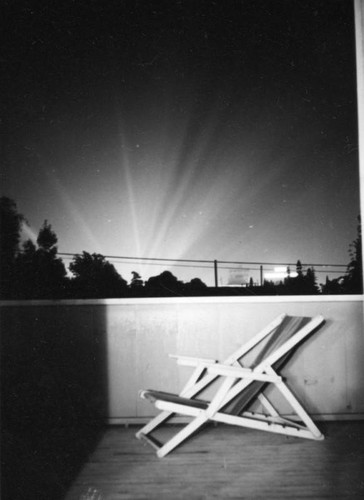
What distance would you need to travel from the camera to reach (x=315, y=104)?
5098 millimetres

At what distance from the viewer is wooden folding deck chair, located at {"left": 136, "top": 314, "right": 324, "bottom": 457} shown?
230cm

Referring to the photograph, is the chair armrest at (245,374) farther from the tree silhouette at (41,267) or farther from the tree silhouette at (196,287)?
the tree silhouette at (41,267)

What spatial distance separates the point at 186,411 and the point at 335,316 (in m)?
1.42

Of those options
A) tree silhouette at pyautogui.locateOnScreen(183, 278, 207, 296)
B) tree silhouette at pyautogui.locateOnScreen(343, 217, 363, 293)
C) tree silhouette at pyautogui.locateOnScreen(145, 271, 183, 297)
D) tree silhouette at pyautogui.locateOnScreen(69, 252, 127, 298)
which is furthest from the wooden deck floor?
tree silhouette at pyautogui.locateOnScreen(69, 252, 127, 298)

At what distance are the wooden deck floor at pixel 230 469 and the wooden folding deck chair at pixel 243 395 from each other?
0.12 m

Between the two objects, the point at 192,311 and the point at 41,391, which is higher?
the point at 192,311

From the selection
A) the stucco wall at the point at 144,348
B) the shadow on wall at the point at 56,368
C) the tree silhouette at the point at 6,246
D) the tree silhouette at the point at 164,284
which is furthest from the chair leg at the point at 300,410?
the tree silhouette at the point at 164,284

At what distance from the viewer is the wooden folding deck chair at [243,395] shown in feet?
7.55

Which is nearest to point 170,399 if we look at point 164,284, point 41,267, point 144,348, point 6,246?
point 144,348

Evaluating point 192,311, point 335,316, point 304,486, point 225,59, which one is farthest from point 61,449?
point 225,59

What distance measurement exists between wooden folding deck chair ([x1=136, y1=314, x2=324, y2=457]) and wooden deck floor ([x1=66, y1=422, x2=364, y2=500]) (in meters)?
0.12

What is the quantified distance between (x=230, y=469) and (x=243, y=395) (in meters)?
0.45

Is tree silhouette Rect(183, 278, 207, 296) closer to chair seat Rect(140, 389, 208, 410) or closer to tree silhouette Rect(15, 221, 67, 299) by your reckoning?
tree silhouette Rect(15, 221, 67, 299)

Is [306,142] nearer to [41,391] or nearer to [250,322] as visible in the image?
[250,322]
